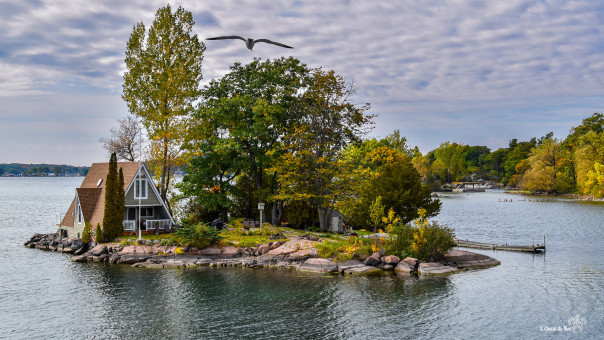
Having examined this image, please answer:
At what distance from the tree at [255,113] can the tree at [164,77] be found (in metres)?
2.27

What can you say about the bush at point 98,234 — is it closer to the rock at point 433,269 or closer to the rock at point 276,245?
the rock at point 276,245

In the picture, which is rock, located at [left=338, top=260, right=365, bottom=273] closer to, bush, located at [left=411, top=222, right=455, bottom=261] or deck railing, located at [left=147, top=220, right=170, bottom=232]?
bush, located at [left=411, top=222, right=455, bottom=261]

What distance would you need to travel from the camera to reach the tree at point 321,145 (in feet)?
149

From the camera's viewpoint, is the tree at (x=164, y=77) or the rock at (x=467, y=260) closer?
the rock at (x=467, y=260)

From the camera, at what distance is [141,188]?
43.5 metres

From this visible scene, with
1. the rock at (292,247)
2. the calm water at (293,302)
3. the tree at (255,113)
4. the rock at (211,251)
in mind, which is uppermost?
the tree at (255,113)

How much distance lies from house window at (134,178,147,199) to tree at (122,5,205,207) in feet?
14.2

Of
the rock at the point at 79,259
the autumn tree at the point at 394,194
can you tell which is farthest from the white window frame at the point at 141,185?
the autumn tree at the point at 394,194

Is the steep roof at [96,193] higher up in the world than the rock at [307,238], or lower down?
higher up

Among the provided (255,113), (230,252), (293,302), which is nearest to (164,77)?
(255,113)

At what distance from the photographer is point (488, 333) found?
2136 cm

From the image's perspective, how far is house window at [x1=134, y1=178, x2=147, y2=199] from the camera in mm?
43441

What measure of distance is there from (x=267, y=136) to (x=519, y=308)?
2833 cm

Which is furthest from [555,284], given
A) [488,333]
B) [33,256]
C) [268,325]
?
[33,256]
